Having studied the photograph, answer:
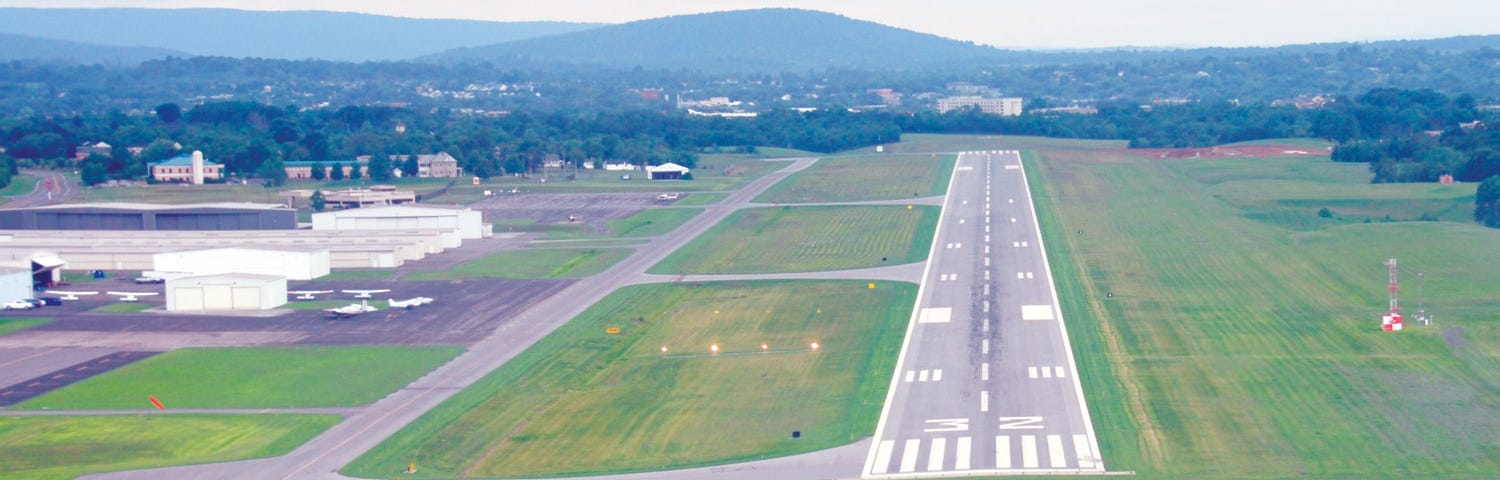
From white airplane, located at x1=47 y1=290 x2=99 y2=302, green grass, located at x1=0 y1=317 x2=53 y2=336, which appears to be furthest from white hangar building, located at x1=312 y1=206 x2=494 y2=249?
green grass, located at x1=0 y1=317 x2=53 y2=336

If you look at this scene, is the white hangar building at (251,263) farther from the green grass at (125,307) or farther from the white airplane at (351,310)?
the white airplane at (351,310)

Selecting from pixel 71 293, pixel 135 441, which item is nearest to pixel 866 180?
pixel 71 293

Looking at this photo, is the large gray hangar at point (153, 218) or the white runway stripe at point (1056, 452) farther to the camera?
the large gray hangar at point (153, 218)

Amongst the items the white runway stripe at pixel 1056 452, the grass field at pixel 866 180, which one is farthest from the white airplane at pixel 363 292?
Answer: the grass field at pixel 866 180

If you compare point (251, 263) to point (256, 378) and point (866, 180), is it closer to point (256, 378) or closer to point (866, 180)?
point (256, 378)

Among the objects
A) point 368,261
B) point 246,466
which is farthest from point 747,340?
point 368,261

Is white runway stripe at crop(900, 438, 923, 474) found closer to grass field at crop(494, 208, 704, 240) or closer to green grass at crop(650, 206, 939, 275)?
green grass at crop(650, 206, 939, 275)
